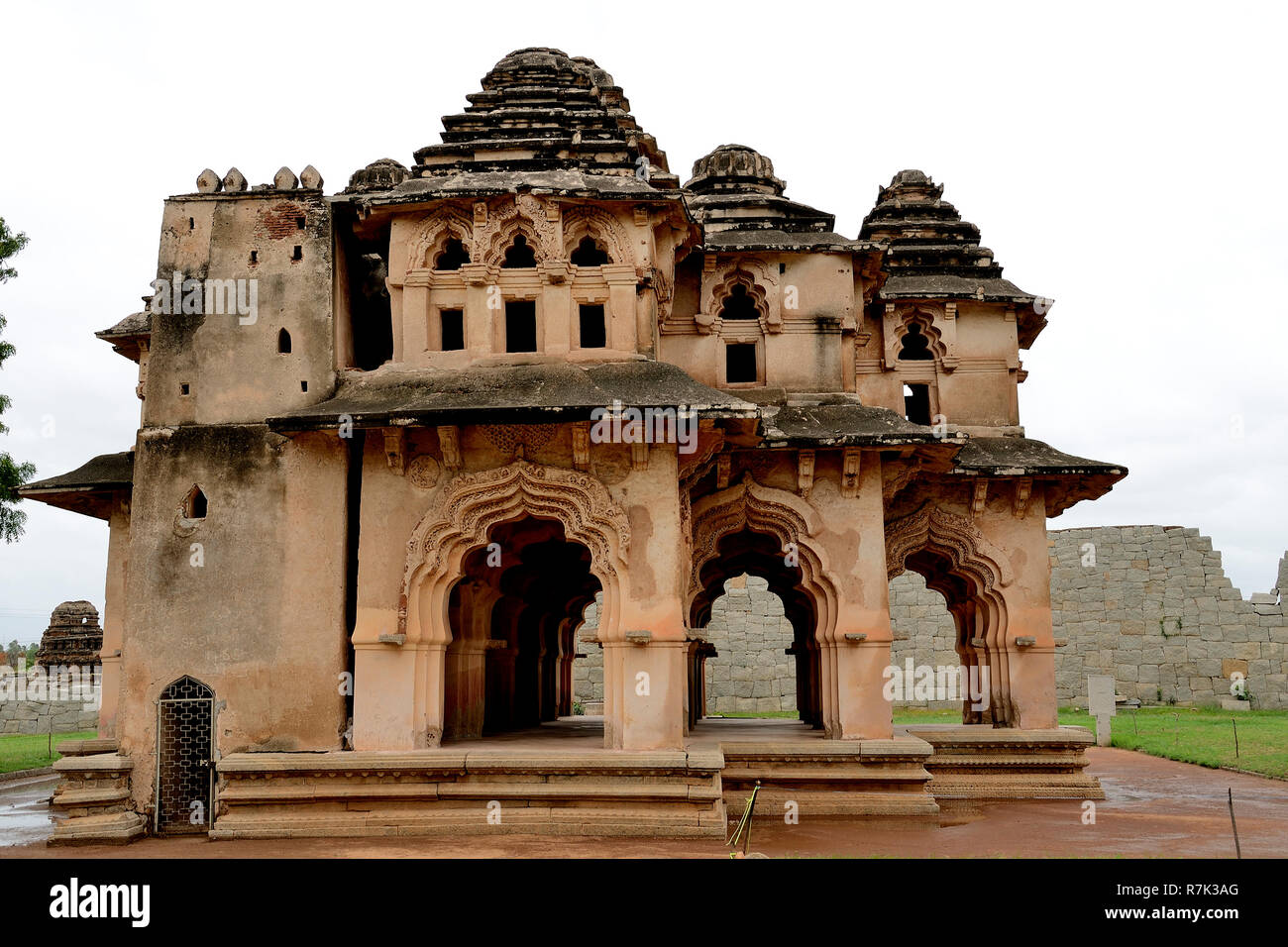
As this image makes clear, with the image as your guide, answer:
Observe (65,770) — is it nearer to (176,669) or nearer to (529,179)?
(176,669)

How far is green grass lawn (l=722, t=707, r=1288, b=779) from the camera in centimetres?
2123

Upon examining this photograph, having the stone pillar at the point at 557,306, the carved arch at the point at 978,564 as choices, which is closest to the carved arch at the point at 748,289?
the stone pillar at the point at 557,306

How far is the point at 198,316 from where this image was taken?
14.5 metres

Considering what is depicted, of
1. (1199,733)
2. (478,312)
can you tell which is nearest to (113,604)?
(478,312)

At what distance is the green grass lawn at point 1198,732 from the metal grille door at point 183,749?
16.9 meters

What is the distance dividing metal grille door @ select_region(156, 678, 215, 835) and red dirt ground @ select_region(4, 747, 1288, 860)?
20.8 inches

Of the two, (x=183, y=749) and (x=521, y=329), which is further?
(x=521, y=329)

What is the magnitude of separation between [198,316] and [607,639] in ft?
22.5

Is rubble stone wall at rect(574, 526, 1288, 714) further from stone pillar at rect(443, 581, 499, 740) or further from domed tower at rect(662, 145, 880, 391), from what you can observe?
domed tower at rect(662, 145, 880, 391)

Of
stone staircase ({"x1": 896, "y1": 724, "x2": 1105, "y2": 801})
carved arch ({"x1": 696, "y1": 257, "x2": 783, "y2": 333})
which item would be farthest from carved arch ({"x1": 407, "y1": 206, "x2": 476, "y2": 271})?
stone staircase ({"x1": 896, "y1": 724, "x2": 1105, "y2": 801})

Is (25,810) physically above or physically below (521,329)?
below

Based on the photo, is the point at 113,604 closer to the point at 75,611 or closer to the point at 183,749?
the point at 183,749

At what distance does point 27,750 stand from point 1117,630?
30.6 metres

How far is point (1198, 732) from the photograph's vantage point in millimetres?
27000
